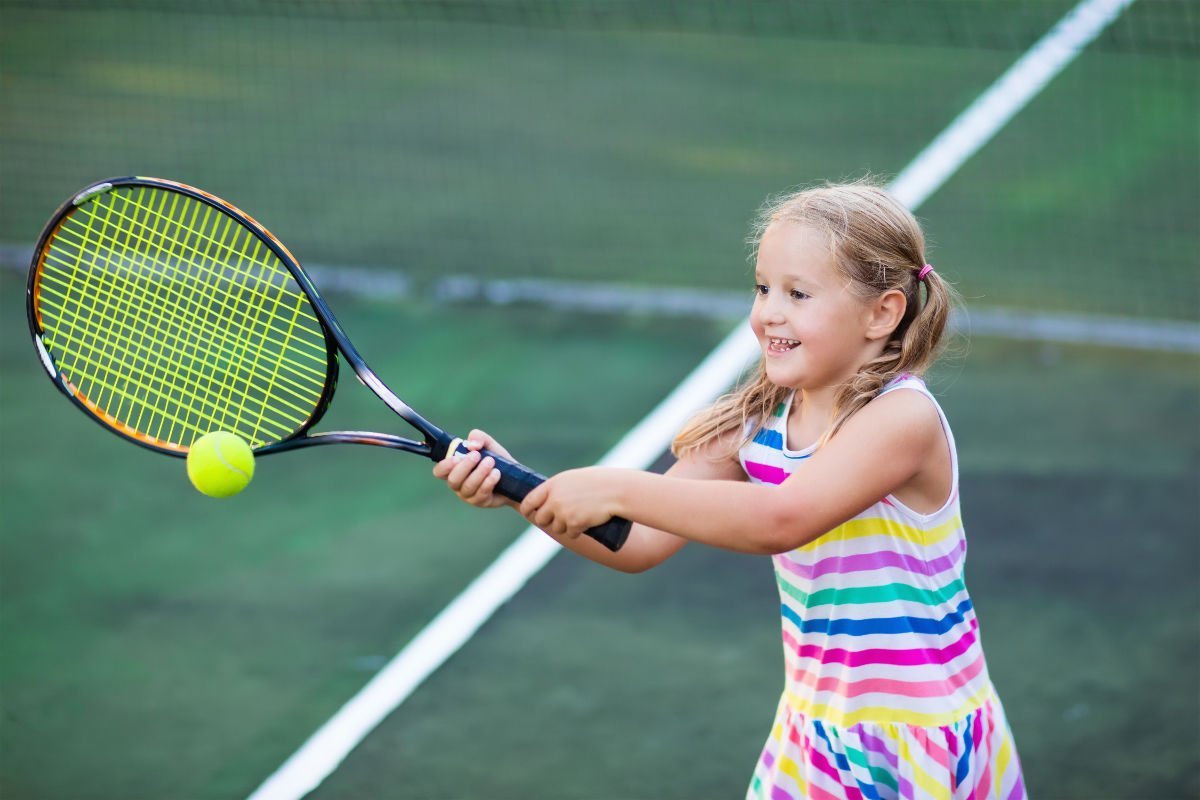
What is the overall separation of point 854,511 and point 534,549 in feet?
8.17

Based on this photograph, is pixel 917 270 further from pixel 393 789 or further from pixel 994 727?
pixel 393 789

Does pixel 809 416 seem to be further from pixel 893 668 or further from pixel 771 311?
pixel 893 668

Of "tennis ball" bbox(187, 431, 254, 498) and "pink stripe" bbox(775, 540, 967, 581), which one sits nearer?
"pink stripe" bbox(775, 540, 967, 581)

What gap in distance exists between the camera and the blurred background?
162 inches

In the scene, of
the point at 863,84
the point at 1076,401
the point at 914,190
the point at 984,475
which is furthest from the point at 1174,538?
the point at 863,84

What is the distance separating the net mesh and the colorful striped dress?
14.2ft

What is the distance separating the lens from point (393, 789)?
12.6 feet

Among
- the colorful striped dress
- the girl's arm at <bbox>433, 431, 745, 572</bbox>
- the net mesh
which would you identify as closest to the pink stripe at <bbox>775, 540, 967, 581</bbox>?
the colorful striped dress

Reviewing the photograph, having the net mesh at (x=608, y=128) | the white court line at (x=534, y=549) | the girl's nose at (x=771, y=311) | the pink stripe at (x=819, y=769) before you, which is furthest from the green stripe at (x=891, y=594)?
the net mesh at (x=608, y=128)

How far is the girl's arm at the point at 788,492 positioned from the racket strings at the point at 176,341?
0.77m

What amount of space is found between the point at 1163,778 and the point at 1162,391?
2.54 m

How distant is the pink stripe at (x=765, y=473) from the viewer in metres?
2.80

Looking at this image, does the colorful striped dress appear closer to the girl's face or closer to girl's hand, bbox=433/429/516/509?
the girl's face

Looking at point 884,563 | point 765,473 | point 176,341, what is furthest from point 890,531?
point 176,341
